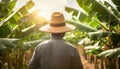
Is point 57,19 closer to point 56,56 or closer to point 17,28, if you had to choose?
point 56,56

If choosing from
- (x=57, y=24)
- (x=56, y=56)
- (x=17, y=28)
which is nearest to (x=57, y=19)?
(x=57, y=24)

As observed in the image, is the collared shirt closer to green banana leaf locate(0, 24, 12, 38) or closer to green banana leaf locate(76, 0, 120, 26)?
green banana leaf locate(0, 24, 12, 38)

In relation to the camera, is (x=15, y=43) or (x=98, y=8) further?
(x=98, y=8)

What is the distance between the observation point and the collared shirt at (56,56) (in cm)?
352

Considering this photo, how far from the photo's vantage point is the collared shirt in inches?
139

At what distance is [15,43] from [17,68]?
2452mm

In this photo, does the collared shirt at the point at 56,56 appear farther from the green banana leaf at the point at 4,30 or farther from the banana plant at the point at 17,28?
the green banana leaf at the point at 4,30

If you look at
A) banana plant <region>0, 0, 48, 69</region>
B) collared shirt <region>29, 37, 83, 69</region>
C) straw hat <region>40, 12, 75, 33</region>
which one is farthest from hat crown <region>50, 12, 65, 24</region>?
banana plant <region>0, 0, 48, 69</region>

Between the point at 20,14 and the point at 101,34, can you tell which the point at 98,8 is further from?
the point at 20,14

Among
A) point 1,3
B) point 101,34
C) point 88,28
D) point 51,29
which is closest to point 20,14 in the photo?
point 1,3

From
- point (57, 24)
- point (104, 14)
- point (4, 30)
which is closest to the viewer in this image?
point (57, 24)

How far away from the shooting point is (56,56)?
139 inches

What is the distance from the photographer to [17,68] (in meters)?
6.95

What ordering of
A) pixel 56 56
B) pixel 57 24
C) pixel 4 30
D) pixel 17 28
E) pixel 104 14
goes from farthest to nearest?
pixel 17 28, pixel 104 14, pixel 4 30, pixel 57 24, pixel 56 56
